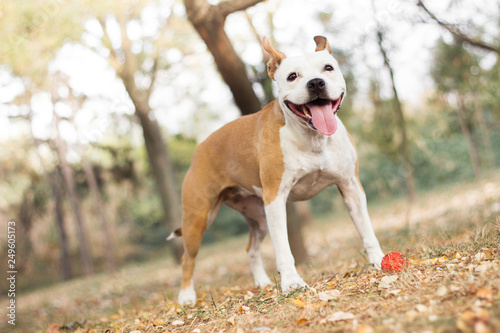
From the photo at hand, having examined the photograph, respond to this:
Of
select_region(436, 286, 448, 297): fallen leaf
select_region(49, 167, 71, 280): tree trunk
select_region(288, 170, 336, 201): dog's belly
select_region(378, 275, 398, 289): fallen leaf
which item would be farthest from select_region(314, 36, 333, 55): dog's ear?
select_region(49, 167, 71, 280): tree trunk

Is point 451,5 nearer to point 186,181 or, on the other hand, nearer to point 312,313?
point 186,181

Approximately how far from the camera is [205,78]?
14.2 meters

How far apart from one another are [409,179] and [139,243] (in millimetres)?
12203

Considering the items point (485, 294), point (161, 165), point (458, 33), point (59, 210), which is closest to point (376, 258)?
point (485, 294)

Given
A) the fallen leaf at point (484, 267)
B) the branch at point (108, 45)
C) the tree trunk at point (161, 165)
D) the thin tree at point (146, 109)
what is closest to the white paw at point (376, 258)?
the fallen leaf at point (484, 267)

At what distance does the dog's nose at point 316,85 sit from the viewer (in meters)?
3.15

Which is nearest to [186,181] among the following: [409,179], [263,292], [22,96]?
[263,292]

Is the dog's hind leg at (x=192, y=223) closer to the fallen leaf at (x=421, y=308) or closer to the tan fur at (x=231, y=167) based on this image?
the tan fur at (x=231, y=167)

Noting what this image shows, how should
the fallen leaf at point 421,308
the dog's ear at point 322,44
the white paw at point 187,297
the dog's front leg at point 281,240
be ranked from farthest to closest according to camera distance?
1. the white paw at point 187,297
2. the dog's ear at point 322,44
3. the dog's front leg at point 281,240
4. the fallen leaf at point 421,308

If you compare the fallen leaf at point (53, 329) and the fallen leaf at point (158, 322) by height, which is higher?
the fallen leaf at point (53, 329)

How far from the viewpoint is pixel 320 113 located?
322 cm

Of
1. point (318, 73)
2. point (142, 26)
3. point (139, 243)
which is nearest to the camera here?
point (318, 73)

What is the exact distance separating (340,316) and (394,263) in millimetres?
1025

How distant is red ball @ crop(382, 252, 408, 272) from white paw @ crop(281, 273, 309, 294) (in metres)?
0.64
